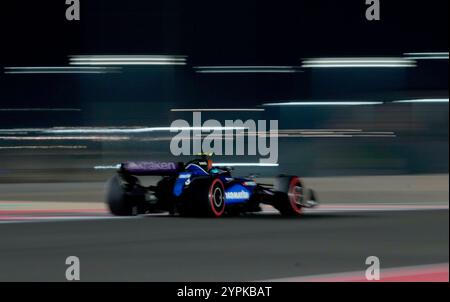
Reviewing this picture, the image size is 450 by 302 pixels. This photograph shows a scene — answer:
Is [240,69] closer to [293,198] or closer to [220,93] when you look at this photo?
[220,93]

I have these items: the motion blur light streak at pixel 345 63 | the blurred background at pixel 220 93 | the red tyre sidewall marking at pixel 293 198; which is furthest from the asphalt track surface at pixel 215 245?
the motion blur light streak at pixel 345 63

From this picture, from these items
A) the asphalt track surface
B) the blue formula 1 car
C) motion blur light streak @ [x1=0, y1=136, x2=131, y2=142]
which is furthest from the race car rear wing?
motion blur light streak @ [x1=0, y1=136, x2=131, y2=142]

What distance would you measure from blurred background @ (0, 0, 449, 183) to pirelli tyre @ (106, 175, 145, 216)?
1347cm

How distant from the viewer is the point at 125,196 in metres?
14.5

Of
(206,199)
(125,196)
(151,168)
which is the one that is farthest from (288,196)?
(125,196)

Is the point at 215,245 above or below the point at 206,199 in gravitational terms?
below

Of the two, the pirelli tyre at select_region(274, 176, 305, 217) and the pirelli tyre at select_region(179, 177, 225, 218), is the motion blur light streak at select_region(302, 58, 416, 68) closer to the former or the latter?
the pirelli tyre at select_region(274, 176, 305, 217)

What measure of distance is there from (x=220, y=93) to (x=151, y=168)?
76.1 feet

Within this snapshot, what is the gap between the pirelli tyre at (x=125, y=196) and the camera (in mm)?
14367

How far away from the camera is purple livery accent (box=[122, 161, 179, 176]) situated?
1398 cm

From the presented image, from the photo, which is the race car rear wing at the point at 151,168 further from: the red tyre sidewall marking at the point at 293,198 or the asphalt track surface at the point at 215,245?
the red tyre sidewall marking at the point at 293,198

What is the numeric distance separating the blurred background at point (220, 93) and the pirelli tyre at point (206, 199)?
14.4 m
